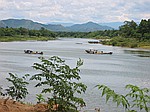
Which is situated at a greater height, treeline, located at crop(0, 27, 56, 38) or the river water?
treeline, located at crop(0, 27, 56, 38)

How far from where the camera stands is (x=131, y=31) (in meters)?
105

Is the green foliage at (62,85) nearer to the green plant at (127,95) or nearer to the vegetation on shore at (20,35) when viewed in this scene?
the green plant at (127,95)

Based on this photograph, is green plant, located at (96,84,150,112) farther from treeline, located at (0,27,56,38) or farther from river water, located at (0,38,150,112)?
treeline, located at (0,27,56,38)

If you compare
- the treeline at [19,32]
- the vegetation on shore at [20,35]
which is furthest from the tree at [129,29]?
the treeline at [19,32]

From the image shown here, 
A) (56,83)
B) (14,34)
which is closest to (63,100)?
(56,83)

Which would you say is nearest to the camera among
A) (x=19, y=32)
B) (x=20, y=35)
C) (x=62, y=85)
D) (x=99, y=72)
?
(x=62, y=85)

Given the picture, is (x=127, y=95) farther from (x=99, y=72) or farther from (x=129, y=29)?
(x=129, y=29)

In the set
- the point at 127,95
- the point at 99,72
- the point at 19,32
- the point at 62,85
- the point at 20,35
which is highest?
the point at 19,32

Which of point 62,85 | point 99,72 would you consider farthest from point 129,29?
point 62,85

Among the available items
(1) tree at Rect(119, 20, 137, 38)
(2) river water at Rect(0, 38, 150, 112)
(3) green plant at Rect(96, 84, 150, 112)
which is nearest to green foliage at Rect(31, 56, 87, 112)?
(3) green plant at Rect(96, 84, 150, 112)

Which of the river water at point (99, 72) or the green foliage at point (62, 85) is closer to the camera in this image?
the green foliage at point (62, 85)

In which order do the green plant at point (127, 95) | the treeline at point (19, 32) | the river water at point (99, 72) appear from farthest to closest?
the treeline at point (19, 32) < the river water at point (99, 72) < the green plant at point (127, 95)

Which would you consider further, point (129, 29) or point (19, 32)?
point (19, 32)

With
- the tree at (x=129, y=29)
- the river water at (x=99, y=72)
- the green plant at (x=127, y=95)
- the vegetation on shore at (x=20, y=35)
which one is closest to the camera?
the green plant at (x=127, y=95)
